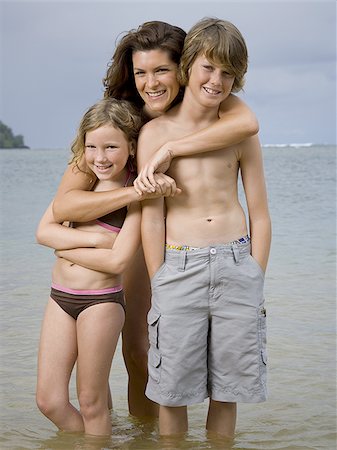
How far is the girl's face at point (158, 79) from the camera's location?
3465 millimetres

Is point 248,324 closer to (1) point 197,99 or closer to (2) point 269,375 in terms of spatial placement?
(1) point 197,99

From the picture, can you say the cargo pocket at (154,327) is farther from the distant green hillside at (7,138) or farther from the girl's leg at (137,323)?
the distant green hillside at (7,138)

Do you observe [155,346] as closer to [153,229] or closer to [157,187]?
[153,229]

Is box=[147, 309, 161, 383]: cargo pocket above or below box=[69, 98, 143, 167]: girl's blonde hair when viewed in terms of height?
below

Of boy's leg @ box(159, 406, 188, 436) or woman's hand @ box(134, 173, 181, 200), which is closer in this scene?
woman's hand @ box(134, 173, 181, 200)

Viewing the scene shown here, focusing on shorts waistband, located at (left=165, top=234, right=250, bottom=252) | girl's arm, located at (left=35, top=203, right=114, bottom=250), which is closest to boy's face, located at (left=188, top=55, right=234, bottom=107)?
shorts waistband, located at (left=165, top=234, right=250, bottom=252)

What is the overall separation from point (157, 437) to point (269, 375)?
1440 millimetres

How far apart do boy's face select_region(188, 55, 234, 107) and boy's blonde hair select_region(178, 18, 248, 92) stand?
22 millimetres

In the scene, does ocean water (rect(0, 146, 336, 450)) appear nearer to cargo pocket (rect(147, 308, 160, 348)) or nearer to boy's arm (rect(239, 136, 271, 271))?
cargo pocket (rect(147, 308, 160, 348))

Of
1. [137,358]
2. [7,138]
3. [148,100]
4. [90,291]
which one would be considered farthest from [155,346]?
[7,138]

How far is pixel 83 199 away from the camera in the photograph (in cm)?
343

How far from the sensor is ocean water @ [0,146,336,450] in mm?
3982

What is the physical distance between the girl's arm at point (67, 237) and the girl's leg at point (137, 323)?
438 millimetres

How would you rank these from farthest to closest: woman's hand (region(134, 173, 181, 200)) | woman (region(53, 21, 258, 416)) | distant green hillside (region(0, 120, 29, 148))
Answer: distant green hillside (region(0, 120, 29, 148)) → woman (region(53, 21, 258, 416)) → woman's hand (region(134, 173, 181, 200))
